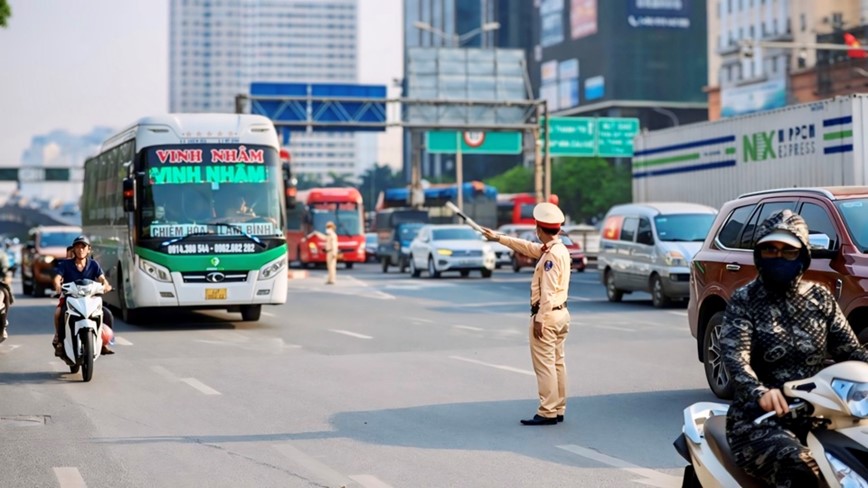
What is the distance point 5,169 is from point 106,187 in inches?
3623

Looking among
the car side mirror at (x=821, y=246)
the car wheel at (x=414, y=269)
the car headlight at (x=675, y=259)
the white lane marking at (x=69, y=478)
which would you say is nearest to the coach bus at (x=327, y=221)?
the car wheel at (x=414, y=269)

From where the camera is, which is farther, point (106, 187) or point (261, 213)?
point (106, 187)

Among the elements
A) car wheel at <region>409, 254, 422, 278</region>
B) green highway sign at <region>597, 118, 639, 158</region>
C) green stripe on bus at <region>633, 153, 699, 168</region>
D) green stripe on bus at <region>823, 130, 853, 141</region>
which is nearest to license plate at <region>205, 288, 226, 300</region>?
green stripe on bus at <region>823, 130, 853, 141</region>

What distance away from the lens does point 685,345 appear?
17531 mm

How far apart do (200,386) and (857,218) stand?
6172 mm

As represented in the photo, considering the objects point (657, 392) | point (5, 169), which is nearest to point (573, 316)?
point (657, 392)

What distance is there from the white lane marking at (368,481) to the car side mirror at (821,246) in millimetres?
3677

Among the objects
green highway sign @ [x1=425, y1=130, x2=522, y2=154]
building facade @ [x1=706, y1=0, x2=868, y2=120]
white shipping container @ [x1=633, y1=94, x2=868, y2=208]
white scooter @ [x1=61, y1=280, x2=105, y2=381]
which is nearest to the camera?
white scooter @ [x1=61, y1=280, x2=105, y2=381]

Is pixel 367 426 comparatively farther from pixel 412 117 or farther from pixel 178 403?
pixel 412 117

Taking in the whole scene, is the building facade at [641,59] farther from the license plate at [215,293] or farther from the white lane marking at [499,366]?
the white lane marking at [499,366]

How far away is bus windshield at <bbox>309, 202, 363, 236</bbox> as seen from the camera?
58.2 meters

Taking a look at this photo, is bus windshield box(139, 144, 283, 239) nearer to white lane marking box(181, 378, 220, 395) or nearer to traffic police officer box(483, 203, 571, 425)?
white lane marking box(181, 378, 220, 395)

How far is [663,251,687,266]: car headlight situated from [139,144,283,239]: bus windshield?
7.38 meters

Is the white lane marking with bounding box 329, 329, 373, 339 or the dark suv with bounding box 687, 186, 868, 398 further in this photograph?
the white lane marking with bounding box 329, 329, 373, 339
